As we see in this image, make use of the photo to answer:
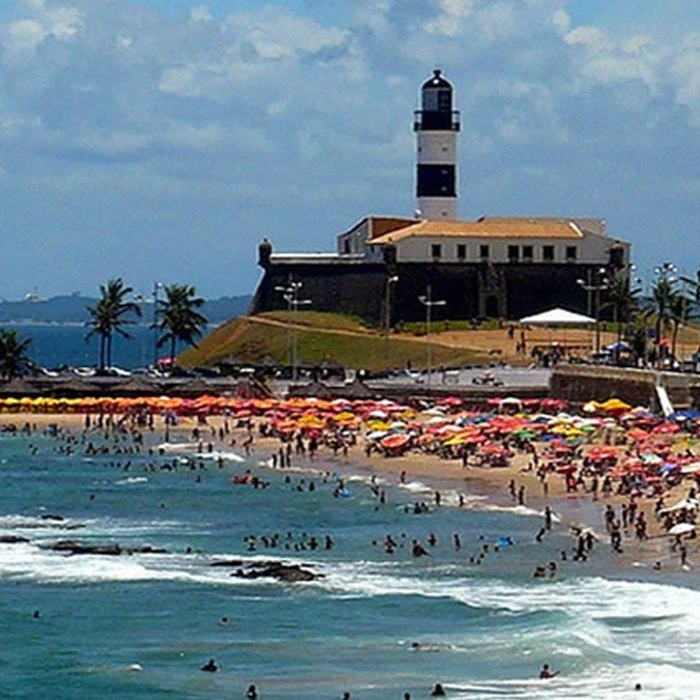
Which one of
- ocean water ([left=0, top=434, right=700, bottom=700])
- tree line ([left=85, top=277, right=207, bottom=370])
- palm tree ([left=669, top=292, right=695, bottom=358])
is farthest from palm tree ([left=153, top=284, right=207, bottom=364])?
ocean water ([left=0, top=434, right=700, bottom=700])

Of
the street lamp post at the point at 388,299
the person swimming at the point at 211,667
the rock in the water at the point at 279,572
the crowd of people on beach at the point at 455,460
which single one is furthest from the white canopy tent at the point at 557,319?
the person swimming at the point at 211,667

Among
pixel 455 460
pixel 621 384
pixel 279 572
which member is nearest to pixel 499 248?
pixel 621 384

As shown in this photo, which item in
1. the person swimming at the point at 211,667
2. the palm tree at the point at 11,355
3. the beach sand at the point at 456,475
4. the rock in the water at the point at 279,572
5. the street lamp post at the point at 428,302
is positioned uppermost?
the street lamp post at the point at 428,302

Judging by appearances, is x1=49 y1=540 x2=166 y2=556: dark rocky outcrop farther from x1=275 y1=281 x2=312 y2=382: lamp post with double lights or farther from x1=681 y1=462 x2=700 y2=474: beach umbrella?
x1=275 y1=281 x2=312 y2=382: lamp post with double lights

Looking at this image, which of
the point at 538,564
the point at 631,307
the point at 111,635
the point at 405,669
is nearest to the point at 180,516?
the point at 538,564

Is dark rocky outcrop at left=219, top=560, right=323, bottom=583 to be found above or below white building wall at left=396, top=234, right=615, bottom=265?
below

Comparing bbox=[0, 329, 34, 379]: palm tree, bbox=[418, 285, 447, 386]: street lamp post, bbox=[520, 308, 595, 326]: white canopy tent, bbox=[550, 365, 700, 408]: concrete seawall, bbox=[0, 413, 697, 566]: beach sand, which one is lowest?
bbox=[0, 413, 697, 566]: beach sand

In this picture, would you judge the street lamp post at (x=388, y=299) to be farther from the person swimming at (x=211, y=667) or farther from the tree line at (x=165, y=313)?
the person swimming at (x=211, y=667)
